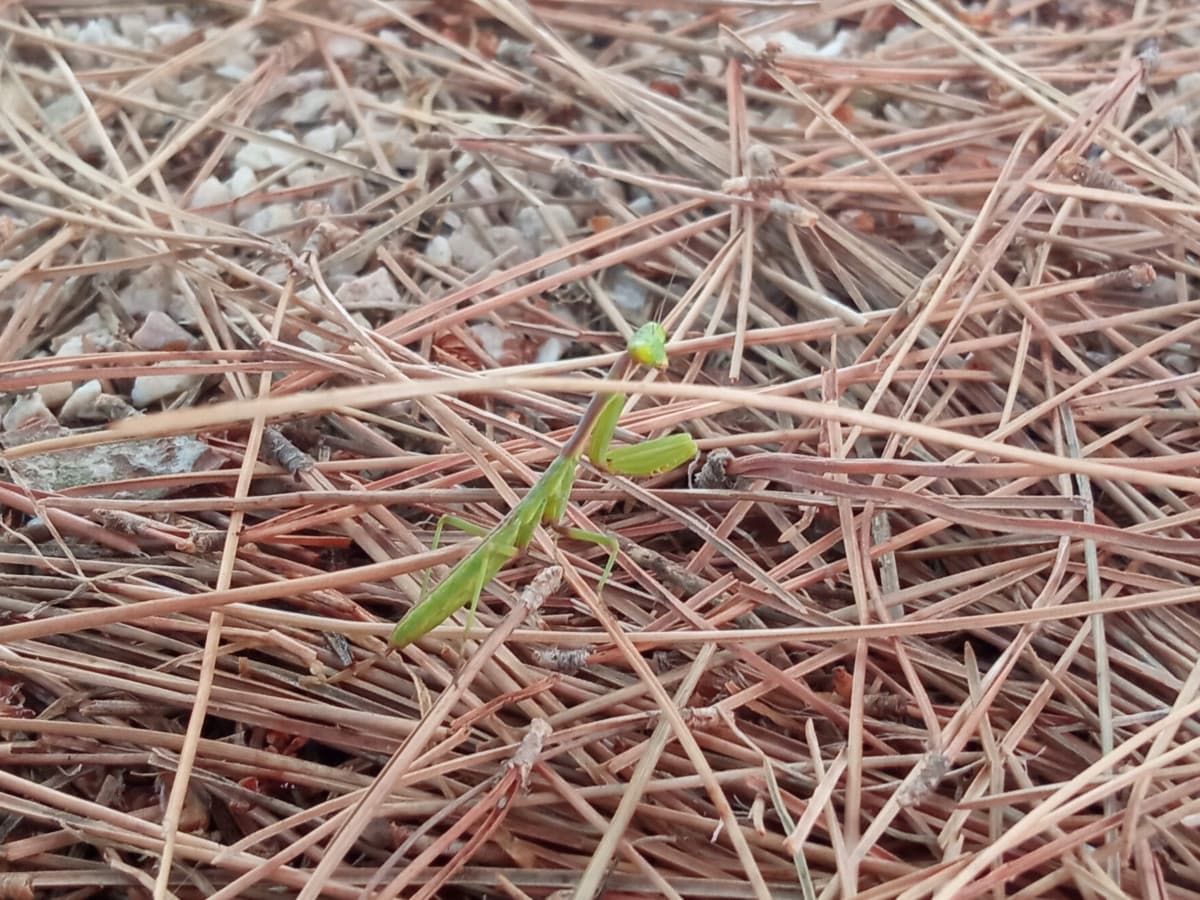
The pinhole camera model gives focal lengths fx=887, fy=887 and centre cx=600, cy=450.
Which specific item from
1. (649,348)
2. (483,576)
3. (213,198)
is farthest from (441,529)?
(213,198)

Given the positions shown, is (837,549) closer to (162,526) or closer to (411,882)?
(411,882)

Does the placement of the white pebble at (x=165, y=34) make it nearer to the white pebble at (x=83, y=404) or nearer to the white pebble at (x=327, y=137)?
the white pebble at (x=327, y=137)

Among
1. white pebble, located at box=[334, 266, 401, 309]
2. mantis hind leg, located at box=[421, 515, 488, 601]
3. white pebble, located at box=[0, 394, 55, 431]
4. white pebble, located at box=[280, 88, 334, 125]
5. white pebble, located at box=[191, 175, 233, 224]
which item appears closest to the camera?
mantis hind leg, located at box=[421, 515, 488, 601]

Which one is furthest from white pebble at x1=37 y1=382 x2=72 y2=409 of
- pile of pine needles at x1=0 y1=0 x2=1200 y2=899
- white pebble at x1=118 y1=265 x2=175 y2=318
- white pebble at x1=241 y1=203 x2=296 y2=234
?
Result: white pebble at x1=241 y1=203 x2=296 y2=234

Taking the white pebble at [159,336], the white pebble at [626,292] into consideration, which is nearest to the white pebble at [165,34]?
the white pebble at [159,336]

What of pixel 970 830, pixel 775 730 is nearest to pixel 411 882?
pixel 775 730

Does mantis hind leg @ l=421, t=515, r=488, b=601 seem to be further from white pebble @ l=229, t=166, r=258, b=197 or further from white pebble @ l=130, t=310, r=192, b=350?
white pebble @ l=229, t=166, r=258, b=197
